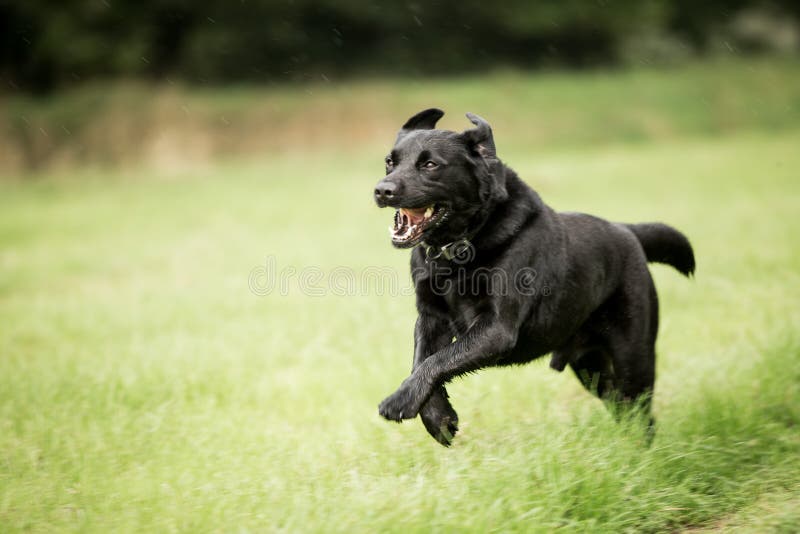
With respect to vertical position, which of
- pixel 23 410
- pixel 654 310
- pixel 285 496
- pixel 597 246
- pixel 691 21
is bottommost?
pixel 23 410

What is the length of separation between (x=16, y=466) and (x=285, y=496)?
66.4 inches

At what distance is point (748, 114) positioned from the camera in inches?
1033

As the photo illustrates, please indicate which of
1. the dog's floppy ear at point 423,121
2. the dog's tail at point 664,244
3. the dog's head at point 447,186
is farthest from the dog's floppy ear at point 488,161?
the dog's tail at point 664,244

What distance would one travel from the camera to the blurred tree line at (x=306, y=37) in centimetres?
2878

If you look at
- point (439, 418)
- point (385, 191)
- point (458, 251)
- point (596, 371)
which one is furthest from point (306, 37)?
point (439, 418)

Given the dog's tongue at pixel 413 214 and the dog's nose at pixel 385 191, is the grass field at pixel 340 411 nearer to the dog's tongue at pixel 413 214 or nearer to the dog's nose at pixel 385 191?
the dog's tongue at pixel 413 214

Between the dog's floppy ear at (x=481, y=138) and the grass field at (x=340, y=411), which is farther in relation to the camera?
the dog's floppy ear at (x=481, y=138)

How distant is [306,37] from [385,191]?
30234 millimetres

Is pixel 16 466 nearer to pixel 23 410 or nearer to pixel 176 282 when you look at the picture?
pixel 23 410

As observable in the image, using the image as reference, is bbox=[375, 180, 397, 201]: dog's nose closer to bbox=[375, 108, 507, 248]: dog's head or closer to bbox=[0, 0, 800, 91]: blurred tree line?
bbox=[375, 108, 507, 248]: dog's head

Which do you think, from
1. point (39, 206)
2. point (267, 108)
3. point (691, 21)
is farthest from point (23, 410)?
point (691, 21)

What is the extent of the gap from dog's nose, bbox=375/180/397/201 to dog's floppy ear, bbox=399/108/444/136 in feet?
2.01

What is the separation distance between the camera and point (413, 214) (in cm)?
418

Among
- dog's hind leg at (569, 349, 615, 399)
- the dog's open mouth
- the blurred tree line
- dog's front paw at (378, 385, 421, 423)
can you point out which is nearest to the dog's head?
the dog's open mouth
